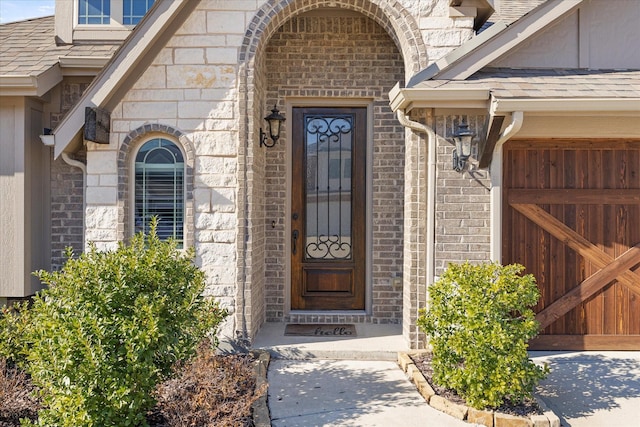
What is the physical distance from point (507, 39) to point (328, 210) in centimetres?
299

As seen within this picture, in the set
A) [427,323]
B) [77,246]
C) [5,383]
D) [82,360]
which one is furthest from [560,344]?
[77,246]

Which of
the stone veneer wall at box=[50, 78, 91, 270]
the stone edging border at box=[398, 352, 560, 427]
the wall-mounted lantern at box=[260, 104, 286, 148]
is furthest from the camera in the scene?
the stone veneer wall at box=[50, 78, 91, 270]

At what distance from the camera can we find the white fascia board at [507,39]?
5273 mm

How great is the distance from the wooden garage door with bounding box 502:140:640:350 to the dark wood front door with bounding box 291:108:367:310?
2.02 m

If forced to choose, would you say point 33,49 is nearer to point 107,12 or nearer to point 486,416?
point 107,12

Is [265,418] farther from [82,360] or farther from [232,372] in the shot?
[82,360]

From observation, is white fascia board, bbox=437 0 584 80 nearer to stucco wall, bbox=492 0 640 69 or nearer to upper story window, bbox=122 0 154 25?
stucco wall, bbox=492 0 640 69

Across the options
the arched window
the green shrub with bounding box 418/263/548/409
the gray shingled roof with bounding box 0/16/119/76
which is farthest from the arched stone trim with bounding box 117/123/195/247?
the green shrub with bounding box 418/263/548/409

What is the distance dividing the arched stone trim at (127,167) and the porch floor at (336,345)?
1481 mm

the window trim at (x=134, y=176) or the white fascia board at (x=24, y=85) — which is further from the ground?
the white fascia board at (x=24, y=85)

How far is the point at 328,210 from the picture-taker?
6.89 metres

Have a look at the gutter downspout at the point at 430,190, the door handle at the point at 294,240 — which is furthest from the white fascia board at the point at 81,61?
the gutter downspout at the point at 430,190

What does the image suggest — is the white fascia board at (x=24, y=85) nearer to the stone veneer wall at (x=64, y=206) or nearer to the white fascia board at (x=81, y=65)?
the white fascia board at (x=81, y=65)

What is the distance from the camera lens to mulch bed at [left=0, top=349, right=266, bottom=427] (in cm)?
Answer: 380
